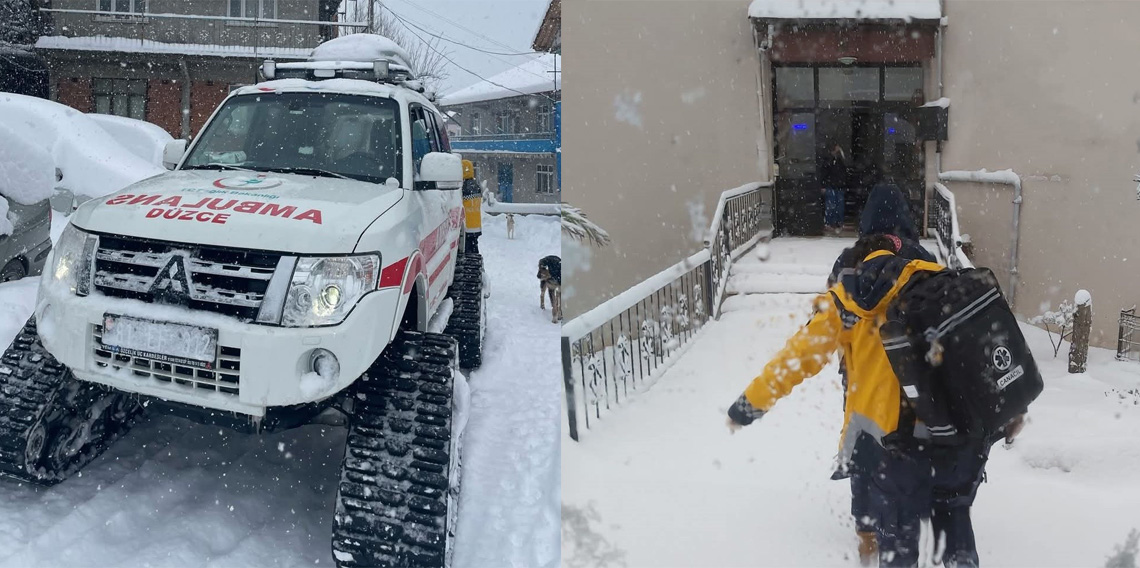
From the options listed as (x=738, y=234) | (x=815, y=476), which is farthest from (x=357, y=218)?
(x=738, y=234)

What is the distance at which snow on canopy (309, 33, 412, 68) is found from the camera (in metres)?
3.91

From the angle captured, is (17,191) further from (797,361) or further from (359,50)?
(797,361)

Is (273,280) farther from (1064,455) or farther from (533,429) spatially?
(1064,455)

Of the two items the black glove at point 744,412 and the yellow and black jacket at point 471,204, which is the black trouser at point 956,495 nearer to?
the black glove at point 744,412

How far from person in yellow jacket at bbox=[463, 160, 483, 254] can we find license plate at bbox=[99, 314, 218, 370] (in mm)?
3271

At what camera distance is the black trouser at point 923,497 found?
1.91 metres

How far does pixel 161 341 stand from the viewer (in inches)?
82.4

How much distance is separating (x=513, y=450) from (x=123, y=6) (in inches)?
135

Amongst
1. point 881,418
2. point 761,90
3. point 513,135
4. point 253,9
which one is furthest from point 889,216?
point 513,135

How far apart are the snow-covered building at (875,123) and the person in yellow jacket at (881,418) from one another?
2.87m

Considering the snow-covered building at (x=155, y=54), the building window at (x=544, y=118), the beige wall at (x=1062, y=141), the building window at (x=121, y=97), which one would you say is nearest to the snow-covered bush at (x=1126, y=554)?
the beige wall at (x=1062, y=141)

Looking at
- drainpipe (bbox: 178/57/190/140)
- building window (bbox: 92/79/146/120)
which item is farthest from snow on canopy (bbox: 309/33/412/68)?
building window (bbox: 92/79/146/120)

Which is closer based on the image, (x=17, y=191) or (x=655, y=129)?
(x=17, y=191)

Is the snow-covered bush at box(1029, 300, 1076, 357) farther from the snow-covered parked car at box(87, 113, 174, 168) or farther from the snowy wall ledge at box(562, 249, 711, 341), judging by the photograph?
the snow-covered parked car at box(87, 113, 174, 168)
